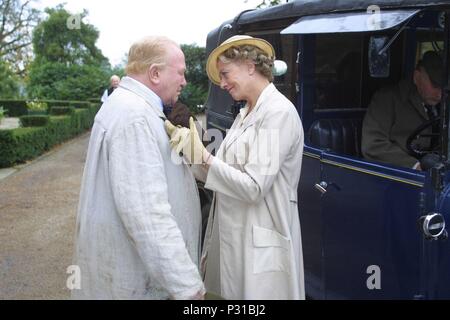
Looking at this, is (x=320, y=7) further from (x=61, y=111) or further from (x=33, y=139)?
(x=61, y=111)

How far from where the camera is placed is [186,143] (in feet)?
7.17

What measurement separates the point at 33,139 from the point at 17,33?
3294 cm

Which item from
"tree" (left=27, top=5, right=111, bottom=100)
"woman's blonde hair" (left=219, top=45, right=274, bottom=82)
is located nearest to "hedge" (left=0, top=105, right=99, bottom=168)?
"woman's blonde hair" (left=219, top=45, right=274, bottom=82)

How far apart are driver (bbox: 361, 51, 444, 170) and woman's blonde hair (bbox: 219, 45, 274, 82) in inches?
50.1

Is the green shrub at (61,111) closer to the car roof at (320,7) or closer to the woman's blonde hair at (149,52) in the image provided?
the car roof at (320,7)

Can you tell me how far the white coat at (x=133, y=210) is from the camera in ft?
6.52

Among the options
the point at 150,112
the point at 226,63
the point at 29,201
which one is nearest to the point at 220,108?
the point at 226,63

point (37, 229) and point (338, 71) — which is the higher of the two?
point (338, 71)

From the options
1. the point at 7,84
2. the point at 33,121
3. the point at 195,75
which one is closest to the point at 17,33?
the point at 7,84

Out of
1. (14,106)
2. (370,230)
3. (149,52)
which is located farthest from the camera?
(14,106)

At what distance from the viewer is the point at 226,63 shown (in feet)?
8.31

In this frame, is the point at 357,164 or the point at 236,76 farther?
the point at 357,164

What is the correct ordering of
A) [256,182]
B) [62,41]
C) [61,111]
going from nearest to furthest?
[256,182], [61,111], [62,41]

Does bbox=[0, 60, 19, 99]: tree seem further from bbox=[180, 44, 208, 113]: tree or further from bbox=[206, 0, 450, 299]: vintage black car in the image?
bbox=[206, 0, 450, 299]: vintage black car
